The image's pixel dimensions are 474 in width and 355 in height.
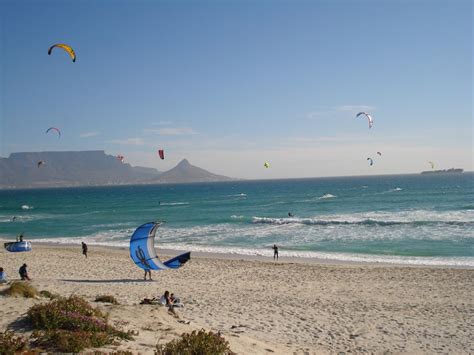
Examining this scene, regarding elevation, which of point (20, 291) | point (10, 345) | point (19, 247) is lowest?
point (19, 247)

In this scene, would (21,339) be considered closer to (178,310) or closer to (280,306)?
(178,310)

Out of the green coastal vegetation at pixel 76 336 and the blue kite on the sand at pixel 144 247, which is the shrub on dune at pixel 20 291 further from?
the blue kite on the sand at pixel 144 247

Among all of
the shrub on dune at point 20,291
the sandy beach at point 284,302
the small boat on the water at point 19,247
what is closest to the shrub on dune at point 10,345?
the sandy beach at point 284,302

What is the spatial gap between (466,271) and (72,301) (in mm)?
14537

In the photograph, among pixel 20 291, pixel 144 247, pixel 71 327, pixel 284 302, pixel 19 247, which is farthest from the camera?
pixel 19 247

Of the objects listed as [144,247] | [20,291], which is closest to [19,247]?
[144,247]

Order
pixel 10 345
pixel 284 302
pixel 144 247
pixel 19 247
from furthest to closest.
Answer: pixel 19 247, pixel 144 247, pixel 284 302, pixel 10 345

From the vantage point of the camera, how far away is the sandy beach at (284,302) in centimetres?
760

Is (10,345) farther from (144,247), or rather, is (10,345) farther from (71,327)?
(144,247)

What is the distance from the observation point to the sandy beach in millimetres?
7598

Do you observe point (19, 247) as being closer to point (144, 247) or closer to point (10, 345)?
point (144, 247)

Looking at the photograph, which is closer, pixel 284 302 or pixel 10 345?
pixel 10 345

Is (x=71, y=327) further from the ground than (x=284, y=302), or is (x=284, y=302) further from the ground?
(x=71, y=327)

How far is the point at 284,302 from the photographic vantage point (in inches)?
446
